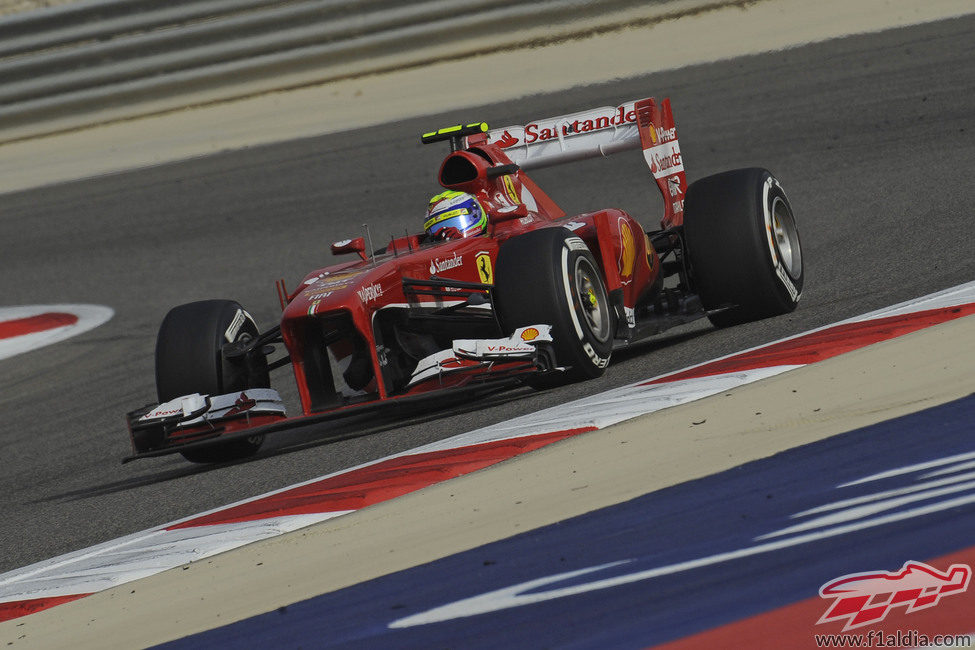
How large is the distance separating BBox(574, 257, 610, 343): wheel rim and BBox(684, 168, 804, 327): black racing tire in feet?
2.58

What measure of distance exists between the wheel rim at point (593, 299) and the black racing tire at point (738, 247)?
787mm

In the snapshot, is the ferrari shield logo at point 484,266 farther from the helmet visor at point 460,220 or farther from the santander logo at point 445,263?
the helmet visor at point 460,220

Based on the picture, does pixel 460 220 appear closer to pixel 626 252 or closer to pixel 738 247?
pixel 626 252

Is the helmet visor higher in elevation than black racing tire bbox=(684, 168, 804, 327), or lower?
higher

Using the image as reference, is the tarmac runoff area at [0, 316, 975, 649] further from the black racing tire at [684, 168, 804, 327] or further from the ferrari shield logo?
the ferrari shield logo

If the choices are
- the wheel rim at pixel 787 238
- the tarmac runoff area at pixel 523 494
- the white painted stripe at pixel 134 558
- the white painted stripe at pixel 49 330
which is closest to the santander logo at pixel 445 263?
the wheel rim at pixel 787 238

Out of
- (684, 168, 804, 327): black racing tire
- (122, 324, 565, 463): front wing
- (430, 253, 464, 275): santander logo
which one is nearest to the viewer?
(122, 324, 565, 463): front wing

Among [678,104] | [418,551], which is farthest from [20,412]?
[678,104]

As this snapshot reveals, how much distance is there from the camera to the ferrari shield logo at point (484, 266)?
7488mm

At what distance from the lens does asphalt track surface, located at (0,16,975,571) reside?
22.8 feet

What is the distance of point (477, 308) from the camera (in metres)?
7.27

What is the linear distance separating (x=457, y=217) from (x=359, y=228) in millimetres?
5828

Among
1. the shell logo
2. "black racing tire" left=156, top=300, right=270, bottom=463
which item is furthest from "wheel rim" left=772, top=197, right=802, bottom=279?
"black racing tire" left=156, top=300, right=270, bottom=463

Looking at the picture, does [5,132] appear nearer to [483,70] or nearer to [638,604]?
[483,70]
